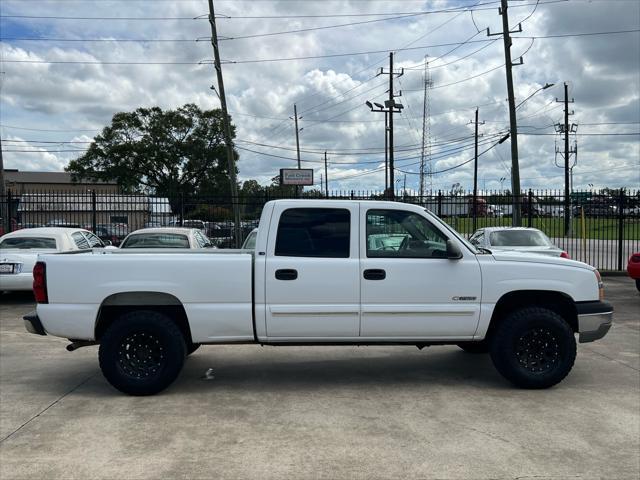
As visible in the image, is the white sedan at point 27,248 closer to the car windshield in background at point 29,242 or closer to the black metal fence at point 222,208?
the car windshield in background at point 29,242

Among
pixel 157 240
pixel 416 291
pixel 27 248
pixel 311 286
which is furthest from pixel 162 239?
pixel 416 291

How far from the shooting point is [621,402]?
5.49 m

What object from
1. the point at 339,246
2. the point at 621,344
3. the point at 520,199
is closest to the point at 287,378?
the point at 339,246

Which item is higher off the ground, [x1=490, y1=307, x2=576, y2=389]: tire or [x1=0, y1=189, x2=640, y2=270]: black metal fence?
[x1=0, y1=189, x2=640, y2=270]: black metal fence

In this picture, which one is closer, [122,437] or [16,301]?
[122,437]

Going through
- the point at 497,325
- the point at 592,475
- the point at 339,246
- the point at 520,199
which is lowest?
A: the point at 592,475

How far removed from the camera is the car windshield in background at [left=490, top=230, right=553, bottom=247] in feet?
39.8

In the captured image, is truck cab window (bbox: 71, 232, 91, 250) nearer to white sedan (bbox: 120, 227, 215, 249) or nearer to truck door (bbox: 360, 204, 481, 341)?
Result: white sedan (bbox: 120, 227, 215, 249)

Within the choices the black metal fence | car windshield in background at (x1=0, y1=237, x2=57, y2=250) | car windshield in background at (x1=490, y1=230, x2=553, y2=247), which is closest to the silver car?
car windshield in background at (x1=490, y1=230, x2=553, y2=247)

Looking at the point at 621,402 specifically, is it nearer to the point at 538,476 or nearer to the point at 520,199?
the point at 538,476

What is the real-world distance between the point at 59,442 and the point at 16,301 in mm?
8784

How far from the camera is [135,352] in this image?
569 cm

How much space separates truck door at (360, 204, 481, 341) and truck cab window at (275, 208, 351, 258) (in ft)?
0.69

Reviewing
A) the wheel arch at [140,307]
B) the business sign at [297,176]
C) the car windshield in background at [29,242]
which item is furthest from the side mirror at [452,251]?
the business sign at [297,176]
